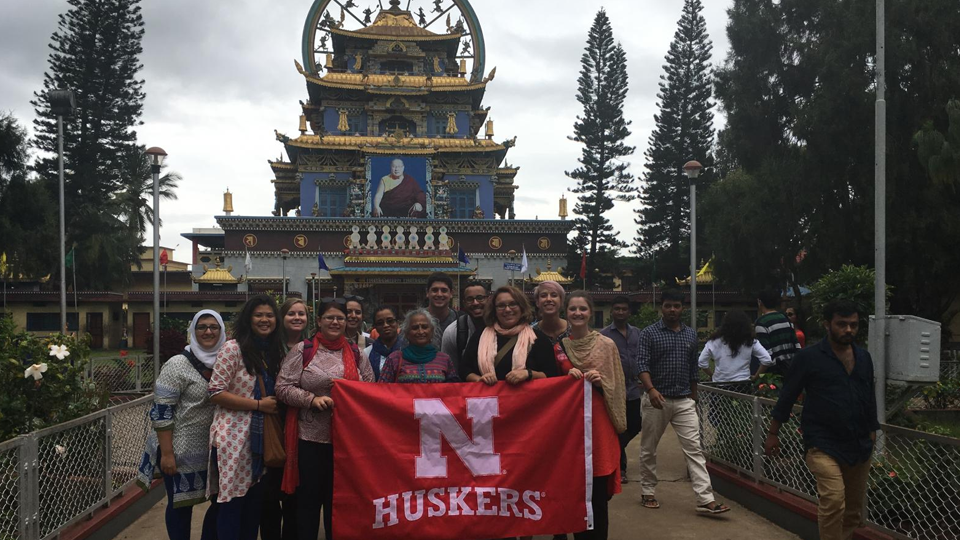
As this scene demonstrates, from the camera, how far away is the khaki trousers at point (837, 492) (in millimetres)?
3971

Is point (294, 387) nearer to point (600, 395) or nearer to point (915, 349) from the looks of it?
point (600, 395)

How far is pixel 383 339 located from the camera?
223 inches

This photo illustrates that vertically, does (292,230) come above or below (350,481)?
above

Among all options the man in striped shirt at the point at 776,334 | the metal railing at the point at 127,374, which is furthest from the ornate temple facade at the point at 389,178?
the man in striped shirt at the point at 776,334

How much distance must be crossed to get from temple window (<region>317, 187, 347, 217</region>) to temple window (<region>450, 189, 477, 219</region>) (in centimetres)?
536

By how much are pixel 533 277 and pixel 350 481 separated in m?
28.5

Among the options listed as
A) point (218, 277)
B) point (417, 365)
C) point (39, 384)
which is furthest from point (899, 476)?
point (218, 277)

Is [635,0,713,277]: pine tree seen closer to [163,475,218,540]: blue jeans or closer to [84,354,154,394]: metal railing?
[84,354,154,394]: metal railing

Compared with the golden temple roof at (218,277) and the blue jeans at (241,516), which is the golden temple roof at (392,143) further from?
the blue jeans at (241,516)

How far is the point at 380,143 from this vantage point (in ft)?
113

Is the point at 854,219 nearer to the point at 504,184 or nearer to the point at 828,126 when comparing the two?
the point at 828,126

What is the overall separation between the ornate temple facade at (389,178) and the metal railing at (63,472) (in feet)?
74.1

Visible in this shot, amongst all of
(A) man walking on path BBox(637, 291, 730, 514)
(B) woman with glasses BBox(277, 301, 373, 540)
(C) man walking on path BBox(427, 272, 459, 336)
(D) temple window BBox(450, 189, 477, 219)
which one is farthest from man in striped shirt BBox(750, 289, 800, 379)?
(D) temple window BBox(450, 189, 477, 219)

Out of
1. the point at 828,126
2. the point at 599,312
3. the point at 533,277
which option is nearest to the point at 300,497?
the point at 828,126
